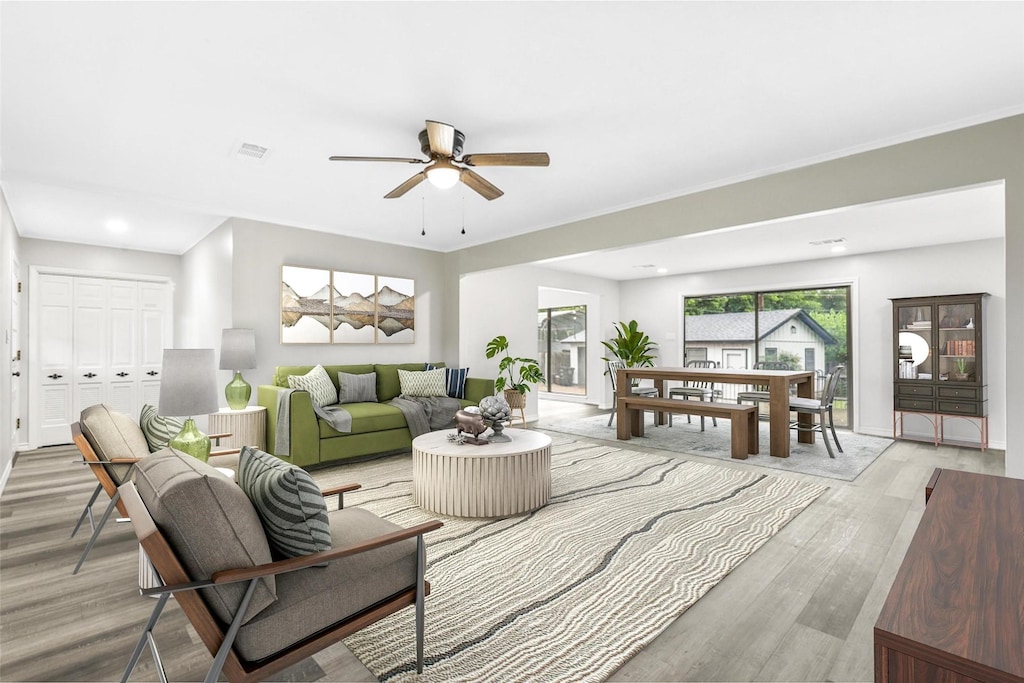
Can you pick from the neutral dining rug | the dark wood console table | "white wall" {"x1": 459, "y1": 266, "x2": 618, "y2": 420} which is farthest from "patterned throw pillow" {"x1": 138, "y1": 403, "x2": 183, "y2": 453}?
the neutral dining rug

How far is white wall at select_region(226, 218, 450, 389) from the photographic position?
15.8ft

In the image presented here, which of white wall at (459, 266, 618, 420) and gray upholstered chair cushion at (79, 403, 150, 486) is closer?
gray upholstered chair cushion at (79, 403, 150, 486)

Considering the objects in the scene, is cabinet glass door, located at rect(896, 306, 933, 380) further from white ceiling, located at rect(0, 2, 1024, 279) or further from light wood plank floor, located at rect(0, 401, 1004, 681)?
light wood plank floor, located at rect(0, 401, 1004, 681)

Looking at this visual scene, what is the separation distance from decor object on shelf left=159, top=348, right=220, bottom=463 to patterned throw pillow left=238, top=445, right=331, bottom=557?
1314 millimetres

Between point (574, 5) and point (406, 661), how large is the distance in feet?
8.38

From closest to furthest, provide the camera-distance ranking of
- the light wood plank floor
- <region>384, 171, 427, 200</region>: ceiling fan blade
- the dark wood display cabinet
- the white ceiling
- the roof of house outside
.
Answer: the light wood plank floor
the white ceiling
<region>384, 171, 427, 200</region>: ceiling fan blade
the dark wood display cabinet
the roof of house outside

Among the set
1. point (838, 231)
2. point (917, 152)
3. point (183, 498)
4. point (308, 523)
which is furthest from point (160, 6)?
point (838, 231)

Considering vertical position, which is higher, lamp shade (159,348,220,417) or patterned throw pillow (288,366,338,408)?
lamp shade (159,348,220,417)

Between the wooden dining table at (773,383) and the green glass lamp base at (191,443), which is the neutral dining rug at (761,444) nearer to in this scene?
the wooden dining table at (773,383)

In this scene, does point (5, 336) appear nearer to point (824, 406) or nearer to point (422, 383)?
point (422, 383)

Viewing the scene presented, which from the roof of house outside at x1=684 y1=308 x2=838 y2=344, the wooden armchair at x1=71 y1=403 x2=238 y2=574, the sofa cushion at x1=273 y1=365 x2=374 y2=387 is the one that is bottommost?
the wooden armchair at x1=71 y1=403 x2=238 y2=574

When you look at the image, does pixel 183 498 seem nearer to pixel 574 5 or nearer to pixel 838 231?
pixel 574 5

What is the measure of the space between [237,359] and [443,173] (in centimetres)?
290

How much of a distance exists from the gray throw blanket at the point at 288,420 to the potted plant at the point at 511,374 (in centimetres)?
245
